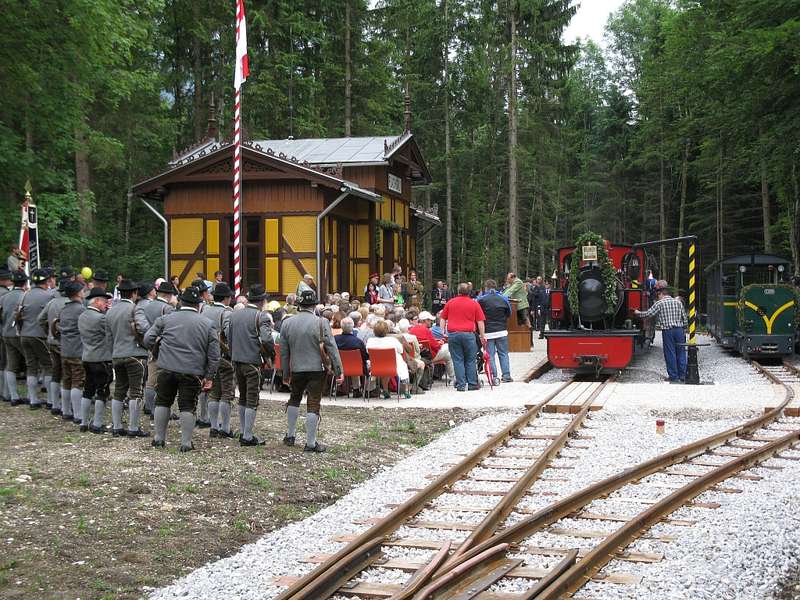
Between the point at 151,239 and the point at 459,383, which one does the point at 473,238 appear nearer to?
the point at 151,239

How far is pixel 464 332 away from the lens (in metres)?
16.1

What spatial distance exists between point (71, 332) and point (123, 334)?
1107 mm

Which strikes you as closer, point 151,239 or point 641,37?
point 151,239

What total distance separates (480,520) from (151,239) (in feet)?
106

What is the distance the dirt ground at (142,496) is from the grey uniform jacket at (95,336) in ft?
3.18

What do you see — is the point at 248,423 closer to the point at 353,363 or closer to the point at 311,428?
the point at 311,428

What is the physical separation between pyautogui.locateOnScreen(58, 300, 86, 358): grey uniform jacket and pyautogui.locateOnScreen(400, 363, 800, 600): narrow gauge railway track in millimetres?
6740

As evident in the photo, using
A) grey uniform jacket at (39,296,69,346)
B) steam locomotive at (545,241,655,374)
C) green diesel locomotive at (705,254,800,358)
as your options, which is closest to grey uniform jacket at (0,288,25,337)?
grey uniform jacket at (39,296,69,346)

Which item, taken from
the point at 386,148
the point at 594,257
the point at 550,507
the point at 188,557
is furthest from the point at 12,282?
the point at 386,148

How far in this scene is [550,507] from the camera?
7523mm

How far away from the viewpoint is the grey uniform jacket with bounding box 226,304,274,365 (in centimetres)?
1092

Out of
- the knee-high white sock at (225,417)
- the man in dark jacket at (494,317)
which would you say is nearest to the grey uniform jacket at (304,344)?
the knee-high white sock at (225,417)

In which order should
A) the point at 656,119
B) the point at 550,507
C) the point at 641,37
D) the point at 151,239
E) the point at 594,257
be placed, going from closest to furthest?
the point at 550,507 → the point at 594,257 → the point at 151,239 → the point at 656,119 → the point at 641,37

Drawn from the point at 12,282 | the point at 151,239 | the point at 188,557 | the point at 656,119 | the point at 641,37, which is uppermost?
the point at 641,37
